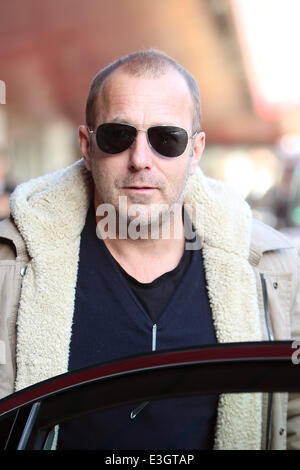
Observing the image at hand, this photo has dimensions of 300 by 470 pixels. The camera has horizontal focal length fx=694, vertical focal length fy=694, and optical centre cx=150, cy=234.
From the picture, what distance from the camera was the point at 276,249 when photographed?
106 inches

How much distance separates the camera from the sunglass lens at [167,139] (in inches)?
100

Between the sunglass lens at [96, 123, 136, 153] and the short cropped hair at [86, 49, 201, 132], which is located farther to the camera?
the short cropped hair at [86, 49, 201, 132]

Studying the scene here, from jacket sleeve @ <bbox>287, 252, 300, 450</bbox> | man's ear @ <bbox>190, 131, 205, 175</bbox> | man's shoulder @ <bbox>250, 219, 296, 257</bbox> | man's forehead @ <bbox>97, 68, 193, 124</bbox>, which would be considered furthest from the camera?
man's ear @ <bbox>190, 131, 205, 175</bbox>

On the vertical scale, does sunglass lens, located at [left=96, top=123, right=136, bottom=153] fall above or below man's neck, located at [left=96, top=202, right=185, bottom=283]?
above

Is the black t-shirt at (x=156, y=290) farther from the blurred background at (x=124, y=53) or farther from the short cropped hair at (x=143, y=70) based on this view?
the blurred background at (x=124, y=53)

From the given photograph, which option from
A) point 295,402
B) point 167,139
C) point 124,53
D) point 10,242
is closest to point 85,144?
point 167,139

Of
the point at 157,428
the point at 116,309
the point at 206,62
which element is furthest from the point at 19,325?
the point at 206,62

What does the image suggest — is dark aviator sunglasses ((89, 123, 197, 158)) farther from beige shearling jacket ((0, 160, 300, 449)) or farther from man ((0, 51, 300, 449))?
beige shearling jacket ((0, 160, 300, 449))

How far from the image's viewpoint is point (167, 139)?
256cm

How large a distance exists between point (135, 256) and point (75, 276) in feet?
0.85

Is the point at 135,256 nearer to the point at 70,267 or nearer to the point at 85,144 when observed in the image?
the point at 70,267

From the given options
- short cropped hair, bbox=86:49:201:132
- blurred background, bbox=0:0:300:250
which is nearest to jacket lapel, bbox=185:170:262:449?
short cropped hair, bbox=86:49:201:132

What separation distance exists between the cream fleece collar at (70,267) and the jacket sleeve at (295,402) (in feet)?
0.40

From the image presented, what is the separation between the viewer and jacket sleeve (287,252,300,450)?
160 cm
